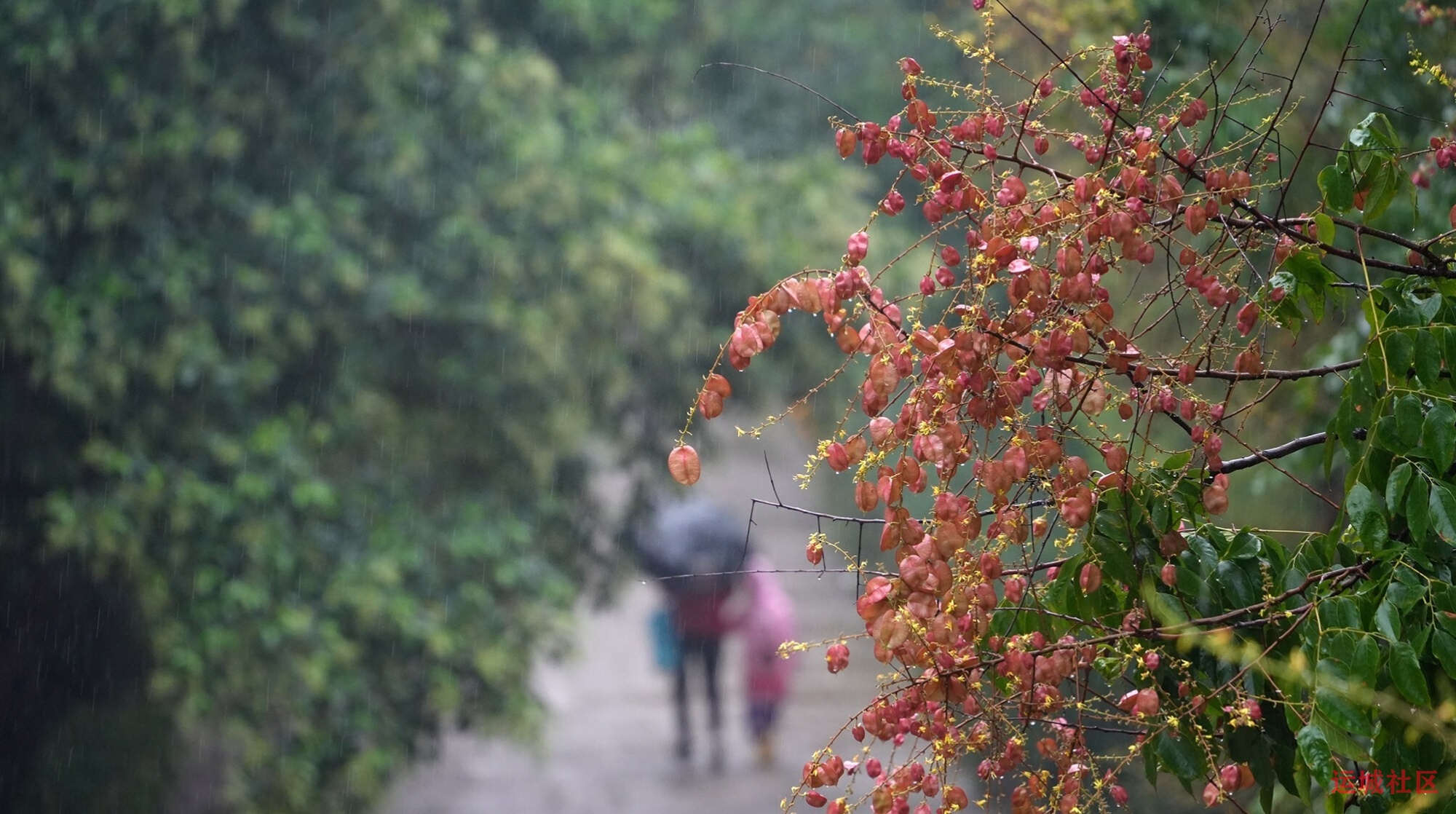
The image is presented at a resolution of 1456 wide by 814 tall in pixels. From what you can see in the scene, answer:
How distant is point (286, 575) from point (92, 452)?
0.55 m

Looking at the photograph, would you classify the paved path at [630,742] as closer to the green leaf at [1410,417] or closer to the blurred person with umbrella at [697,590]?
the blurred person with umbrella at [697,590]

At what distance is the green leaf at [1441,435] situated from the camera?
723 mm

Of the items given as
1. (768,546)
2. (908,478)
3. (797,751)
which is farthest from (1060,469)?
(768,546)

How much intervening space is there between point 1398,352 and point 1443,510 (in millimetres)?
103

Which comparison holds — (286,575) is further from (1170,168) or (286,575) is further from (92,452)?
(1170,168)

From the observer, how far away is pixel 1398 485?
2.44 feet

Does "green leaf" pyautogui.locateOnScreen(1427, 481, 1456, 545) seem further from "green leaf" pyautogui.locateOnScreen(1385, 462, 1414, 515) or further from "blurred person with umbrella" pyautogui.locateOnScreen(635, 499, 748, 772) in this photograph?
"blurred person with umbrella" pyautogui.locateOnScreen(635, 499, 748, 772)

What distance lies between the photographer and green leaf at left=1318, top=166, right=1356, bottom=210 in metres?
0.87

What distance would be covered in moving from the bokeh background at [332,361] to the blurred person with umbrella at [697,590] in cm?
54

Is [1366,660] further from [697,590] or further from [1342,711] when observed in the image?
[697,590]

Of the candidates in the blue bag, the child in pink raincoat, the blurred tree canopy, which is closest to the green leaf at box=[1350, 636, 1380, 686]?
the blurred tree canopy

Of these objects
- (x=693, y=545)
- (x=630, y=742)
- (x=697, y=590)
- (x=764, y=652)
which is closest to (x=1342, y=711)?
(x=693, y=545)

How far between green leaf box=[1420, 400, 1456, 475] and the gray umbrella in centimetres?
369

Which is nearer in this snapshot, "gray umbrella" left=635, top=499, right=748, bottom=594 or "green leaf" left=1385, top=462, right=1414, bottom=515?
"green leaf" left=1385, top=462, right=1414, bottom=515
